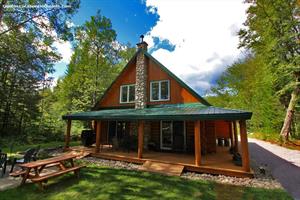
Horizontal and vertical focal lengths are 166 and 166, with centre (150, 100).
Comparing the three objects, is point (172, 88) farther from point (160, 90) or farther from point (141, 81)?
point (141, 81)

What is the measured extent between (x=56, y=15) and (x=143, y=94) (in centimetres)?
743

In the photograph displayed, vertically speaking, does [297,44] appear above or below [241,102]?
above

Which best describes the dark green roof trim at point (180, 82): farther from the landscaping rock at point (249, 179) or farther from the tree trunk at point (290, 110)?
the tree trunk at point (290, 110)

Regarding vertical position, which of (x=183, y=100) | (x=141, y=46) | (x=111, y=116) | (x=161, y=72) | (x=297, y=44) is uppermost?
(x=297, y=44)

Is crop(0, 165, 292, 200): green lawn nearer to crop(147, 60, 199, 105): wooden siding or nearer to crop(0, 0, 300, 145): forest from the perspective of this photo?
crop(147, 60, 199, 105): wooden siding

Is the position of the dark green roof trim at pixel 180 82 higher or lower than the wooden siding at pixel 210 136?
higher

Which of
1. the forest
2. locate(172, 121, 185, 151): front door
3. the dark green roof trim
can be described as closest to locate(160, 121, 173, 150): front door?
locate(172, 121, 185, 151): front door

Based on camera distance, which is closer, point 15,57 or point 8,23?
point 8,23

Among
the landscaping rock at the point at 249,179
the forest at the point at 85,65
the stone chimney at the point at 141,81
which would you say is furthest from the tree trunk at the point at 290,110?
the stone chimney at the point at 141,81

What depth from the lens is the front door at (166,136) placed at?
10.1 metres

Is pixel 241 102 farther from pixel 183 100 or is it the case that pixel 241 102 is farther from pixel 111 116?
pixel 111 116

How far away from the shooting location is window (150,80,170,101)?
10748 mm

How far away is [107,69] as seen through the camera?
18656 millimetres

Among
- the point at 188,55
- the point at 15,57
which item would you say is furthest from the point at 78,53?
the point at 188,55
